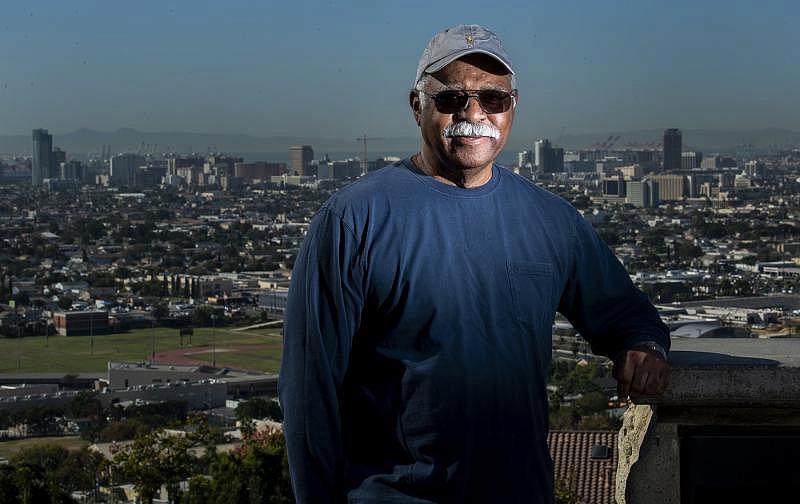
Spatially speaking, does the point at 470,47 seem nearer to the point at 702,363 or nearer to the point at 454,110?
the point at 454,110

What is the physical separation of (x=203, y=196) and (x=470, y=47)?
8654cm

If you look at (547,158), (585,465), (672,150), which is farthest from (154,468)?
(672,150)

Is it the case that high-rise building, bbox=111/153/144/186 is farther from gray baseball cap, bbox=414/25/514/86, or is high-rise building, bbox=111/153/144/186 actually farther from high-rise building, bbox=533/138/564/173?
gray baseball cap, bbox=414/25/514/86

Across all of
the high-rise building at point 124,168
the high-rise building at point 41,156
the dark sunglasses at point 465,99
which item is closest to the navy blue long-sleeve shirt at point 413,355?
the dark sunglasses at point 465,99

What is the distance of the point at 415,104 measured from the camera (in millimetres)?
1673

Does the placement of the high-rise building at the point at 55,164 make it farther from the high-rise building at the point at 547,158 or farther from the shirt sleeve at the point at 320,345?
the shirt sleeve at the point at 320,345

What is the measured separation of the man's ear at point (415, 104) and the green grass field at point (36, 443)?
20245mm

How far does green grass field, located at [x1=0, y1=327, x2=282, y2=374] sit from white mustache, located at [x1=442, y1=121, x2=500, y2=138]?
97.0ft

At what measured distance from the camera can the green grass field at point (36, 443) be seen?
72.0 ft

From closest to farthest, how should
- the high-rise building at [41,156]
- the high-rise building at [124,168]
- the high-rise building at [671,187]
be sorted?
1. the high-rise building at [671,187]
2. the high-rise building at [41,156]
3. the high-rise building at [124,168]

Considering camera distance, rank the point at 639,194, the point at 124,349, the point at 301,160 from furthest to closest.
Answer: the point at 301,160 → the point at 639,194 → the point at 124,349

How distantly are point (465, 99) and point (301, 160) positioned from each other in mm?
111254

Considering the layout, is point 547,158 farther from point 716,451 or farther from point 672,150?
point 716,451

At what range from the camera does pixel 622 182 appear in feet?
270
